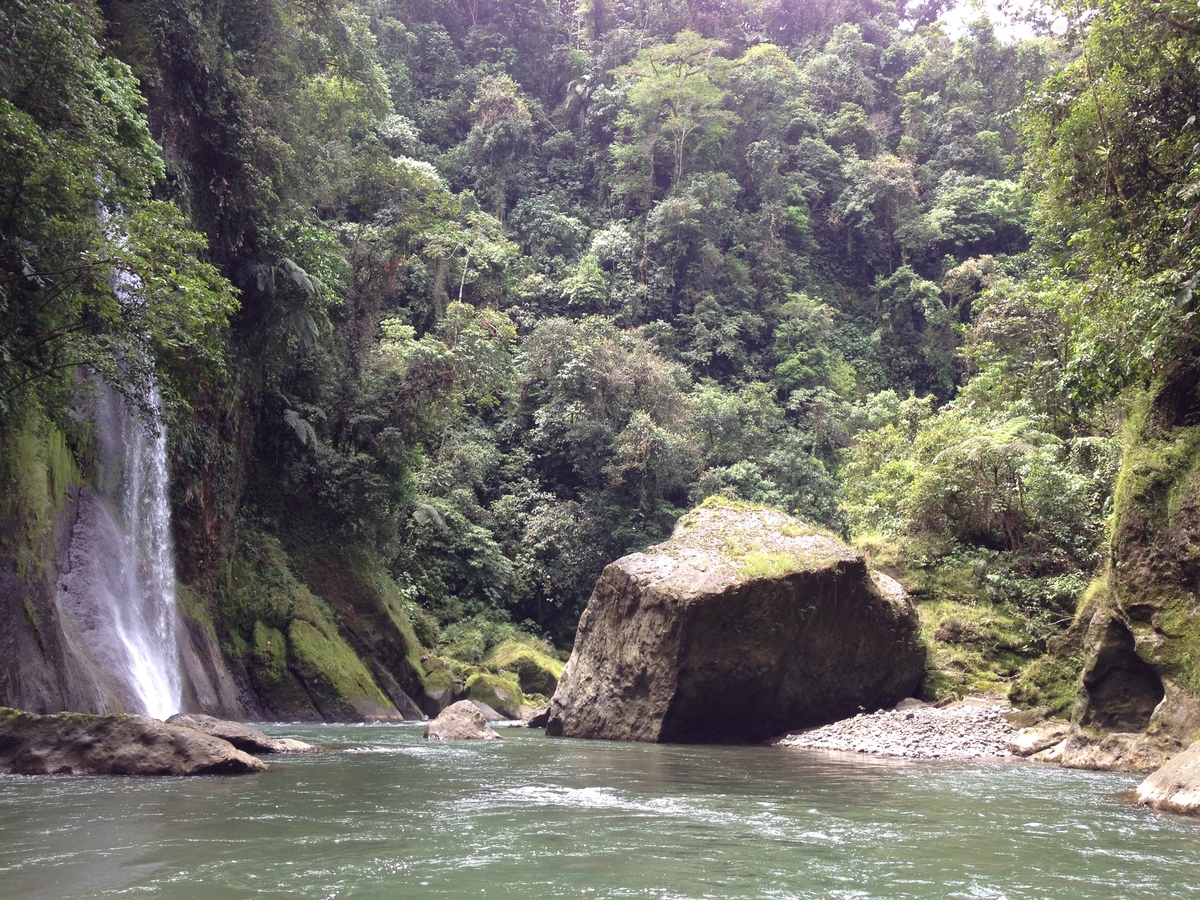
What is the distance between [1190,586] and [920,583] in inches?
336

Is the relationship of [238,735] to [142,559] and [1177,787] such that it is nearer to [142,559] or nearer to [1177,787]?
[142,559]

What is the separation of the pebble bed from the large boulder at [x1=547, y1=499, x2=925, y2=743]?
2.09ft

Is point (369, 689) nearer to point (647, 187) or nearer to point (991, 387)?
point (991, 387)

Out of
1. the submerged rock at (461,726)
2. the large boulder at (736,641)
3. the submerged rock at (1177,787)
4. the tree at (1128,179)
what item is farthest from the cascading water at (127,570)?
the tree at (1128,179)

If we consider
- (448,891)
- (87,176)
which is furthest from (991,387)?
(448,891)

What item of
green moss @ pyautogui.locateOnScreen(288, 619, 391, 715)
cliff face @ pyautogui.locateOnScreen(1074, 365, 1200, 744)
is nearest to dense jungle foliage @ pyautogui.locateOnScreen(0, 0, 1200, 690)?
cliff face @ pyautogui.locateOnScreen(1074, 365, 1200, 744)

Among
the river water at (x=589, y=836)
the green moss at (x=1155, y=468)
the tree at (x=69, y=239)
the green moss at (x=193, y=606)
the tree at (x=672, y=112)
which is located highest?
the tree at (x=672, y=112)

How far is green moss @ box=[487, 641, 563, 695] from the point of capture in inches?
919

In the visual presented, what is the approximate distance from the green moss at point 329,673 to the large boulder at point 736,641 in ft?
17.4

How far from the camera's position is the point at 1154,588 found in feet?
28.5

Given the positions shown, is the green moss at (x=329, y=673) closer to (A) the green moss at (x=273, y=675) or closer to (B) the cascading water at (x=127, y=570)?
(A) the green moss at (x=273, y=675)

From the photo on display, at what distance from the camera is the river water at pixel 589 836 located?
400 cm

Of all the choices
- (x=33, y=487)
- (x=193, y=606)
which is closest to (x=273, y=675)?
(x=193, y=606)

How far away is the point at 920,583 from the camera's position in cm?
1680
